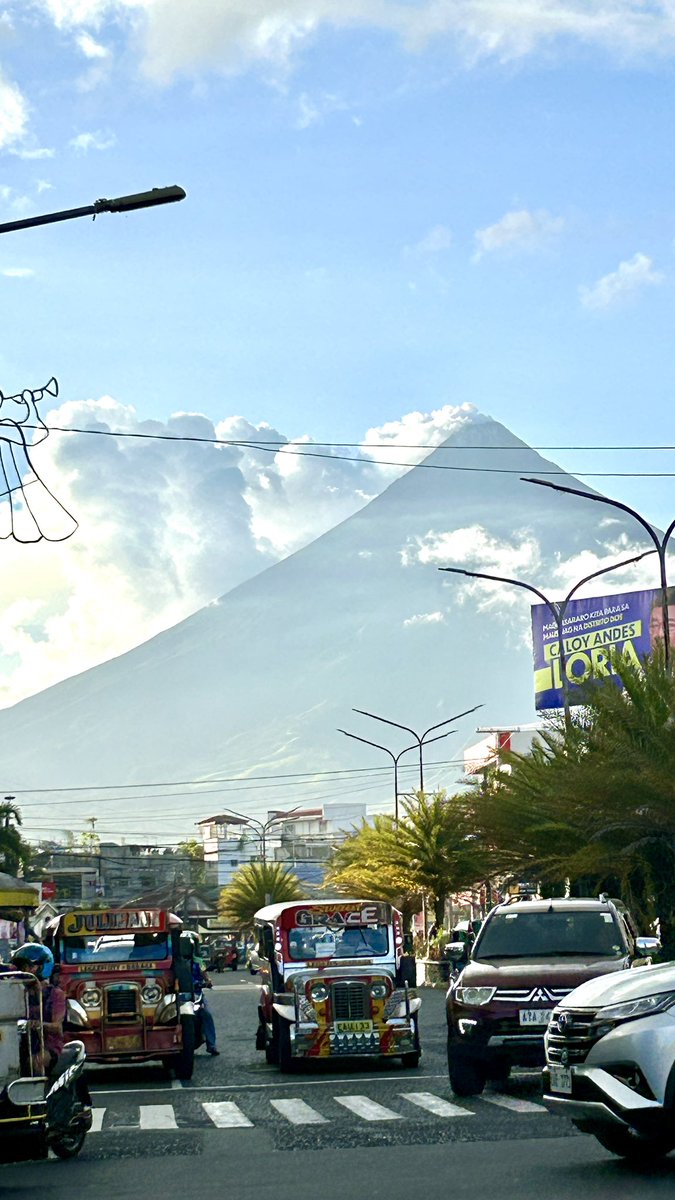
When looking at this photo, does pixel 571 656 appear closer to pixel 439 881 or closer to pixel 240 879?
pixel 439 881

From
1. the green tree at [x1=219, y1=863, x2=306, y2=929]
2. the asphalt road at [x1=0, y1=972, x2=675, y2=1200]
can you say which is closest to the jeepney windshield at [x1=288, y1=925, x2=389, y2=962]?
the asphalt road at [x1=0, y1=972, x2=675, y2=1200]

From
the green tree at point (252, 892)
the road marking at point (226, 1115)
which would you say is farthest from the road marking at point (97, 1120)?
the green tree at point (252, 892)

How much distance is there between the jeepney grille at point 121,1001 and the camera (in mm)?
23656

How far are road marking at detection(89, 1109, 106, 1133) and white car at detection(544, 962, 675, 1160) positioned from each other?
18.6ft

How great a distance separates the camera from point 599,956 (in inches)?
763

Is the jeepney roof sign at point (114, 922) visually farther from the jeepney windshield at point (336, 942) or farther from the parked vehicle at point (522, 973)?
the parked vehicle at point (522, 973)

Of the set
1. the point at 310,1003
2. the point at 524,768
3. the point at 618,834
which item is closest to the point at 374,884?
the point at 524,768

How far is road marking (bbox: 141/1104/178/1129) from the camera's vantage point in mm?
16736

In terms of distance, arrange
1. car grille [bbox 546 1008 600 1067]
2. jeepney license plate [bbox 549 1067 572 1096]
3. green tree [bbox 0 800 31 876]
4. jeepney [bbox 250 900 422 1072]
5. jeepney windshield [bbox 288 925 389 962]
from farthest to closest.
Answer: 1. green tree [bbox 0 800 31 876]
2. jeepney windshield [bbox 288 925 389 962]
3. jeepney [bbox 250 900 422 1072]
4. jeepney license plate [bbox 549 1067 572 1096]
5. car grille [bbox 546 1008 600 1067]

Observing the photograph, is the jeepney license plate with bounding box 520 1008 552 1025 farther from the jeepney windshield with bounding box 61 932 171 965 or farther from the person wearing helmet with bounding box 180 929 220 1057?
the jeepney windshield with bounding box 61 932 171 965

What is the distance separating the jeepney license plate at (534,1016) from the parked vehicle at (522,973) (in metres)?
0.01

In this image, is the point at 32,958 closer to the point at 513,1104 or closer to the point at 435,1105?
the point at 435,1105

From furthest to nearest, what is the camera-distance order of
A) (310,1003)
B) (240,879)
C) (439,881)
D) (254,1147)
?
(240,879)
(439,881)
(310,1003)
(254,1147)

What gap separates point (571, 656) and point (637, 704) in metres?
58.6
